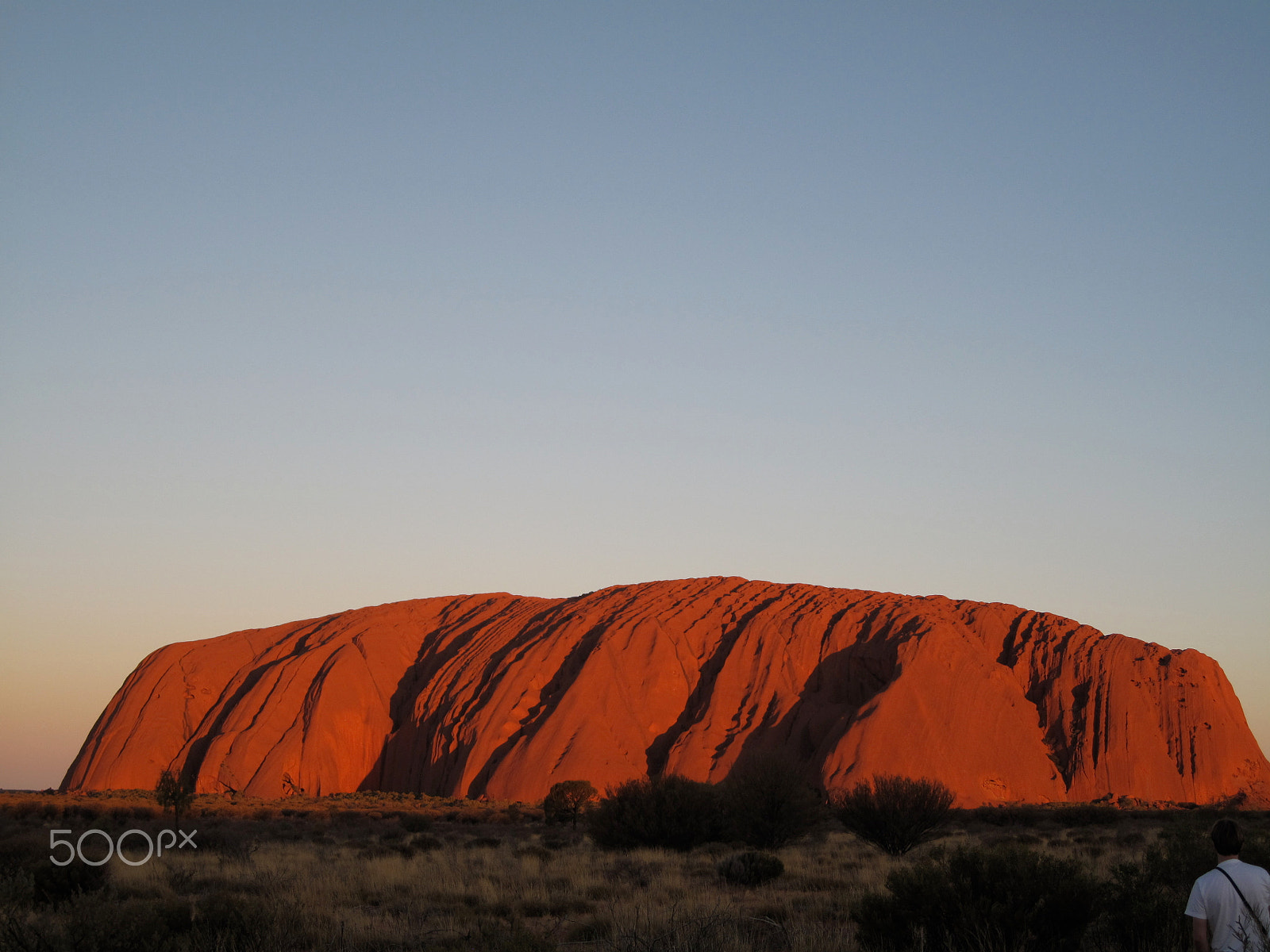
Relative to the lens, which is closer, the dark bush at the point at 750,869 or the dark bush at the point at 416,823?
the dark bush at the point at 750,869

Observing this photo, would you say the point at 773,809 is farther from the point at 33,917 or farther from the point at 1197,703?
the point at 1197,703

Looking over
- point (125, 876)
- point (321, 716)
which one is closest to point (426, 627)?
point (321, 716)

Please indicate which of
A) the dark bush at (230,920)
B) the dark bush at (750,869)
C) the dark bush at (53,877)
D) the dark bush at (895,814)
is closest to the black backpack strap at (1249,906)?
the dark bush at (230,920)

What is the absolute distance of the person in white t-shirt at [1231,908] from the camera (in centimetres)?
632

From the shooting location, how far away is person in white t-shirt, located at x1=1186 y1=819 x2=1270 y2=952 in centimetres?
632

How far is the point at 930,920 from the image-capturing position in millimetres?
9320

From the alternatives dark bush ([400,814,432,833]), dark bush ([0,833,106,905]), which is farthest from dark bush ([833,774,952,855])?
dark bush ([0,833,106,905])

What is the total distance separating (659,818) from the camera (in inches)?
990

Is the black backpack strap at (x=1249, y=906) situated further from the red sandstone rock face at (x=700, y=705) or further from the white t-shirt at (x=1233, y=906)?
the red sandstone rock face at (x=700, y=705)

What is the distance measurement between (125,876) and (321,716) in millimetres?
43406

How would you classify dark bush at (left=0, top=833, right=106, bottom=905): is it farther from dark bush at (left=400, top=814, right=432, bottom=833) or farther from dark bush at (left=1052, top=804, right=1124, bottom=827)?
dark bush at (left=1052, top=804, right=1124, bottom=827)

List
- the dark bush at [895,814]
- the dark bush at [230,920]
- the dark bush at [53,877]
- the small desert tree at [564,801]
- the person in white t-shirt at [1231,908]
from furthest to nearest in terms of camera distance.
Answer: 1. the small desert tree at [564,801]
2. the dark bush at [895,814]
3. the dark bush at [53,877]
4. the dark bush at [230,920]
5. the person in white t-shirt at [1231,908]

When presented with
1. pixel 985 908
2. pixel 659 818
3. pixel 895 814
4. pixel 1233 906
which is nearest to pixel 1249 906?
pixel 1233 906

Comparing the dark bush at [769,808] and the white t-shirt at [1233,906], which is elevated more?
the white t-shirt at [1233,906]
